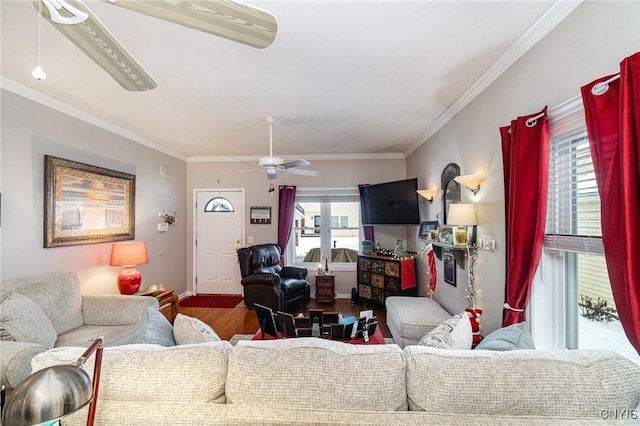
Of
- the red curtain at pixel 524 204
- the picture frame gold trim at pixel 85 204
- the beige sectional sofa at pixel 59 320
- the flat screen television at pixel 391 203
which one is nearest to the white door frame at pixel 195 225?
the picture frame gold trim at pixel 85 204

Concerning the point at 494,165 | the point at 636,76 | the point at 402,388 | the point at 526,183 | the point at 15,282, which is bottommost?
the point at 402,388

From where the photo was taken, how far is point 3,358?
5.20 feet

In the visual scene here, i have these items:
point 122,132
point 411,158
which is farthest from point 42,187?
point 411,158

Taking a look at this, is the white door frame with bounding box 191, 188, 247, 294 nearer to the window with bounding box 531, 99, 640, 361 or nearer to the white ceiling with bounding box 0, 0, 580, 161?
the white ceiling with bounding box 0, 0, 580, 161

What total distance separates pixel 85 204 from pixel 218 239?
2.30m

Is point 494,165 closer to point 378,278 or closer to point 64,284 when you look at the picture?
point 378,278

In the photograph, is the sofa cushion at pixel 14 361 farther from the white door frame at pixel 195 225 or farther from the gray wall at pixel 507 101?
the white door frame at pixel 195 225

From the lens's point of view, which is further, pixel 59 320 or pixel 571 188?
pixel 59 320

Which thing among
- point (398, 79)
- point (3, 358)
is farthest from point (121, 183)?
point (398, 79)

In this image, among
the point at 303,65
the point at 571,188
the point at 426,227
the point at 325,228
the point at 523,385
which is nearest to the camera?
the point at 523,385

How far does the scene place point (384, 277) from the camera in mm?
4191

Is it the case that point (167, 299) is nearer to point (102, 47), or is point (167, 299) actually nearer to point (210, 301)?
point (210, 301)

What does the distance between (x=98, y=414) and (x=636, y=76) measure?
250 centimetres

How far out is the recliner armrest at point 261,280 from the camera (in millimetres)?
3984
